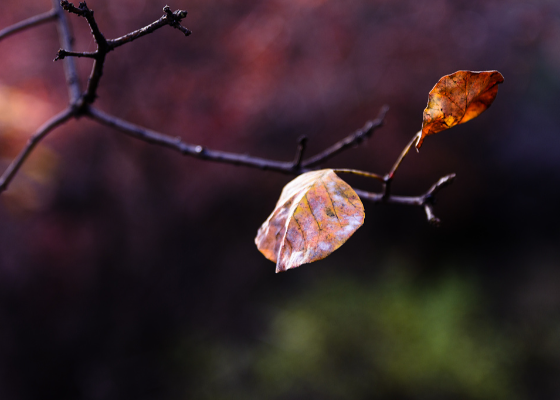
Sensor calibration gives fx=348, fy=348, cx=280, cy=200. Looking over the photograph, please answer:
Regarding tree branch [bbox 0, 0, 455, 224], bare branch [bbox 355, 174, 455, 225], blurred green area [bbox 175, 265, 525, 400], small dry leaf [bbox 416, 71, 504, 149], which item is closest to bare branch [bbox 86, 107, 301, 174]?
tree branch [bbox 0, 0, 455, 224]

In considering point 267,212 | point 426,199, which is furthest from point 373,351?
point 426,199

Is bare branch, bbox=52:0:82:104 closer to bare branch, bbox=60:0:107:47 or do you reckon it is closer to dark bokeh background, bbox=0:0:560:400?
bare branch, bbox=60:0:107:47

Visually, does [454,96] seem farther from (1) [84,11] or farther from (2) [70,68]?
(2) [70,68]

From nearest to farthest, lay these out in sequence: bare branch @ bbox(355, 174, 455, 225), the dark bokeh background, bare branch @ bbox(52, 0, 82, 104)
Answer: bare branch @ bbox(355, 174, 455, 225) → bare branch @ bbox(52, 0, 82, 104) → the dark bokeh background

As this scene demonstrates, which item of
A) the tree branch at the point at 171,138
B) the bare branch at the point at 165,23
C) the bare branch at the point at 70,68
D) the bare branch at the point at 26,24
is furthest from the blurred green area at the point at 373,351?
the bare branch at the point at 165,23

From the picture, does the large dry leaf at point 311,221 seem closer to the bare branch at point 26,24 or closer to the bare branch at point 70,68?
the bare branch at point 70,68
